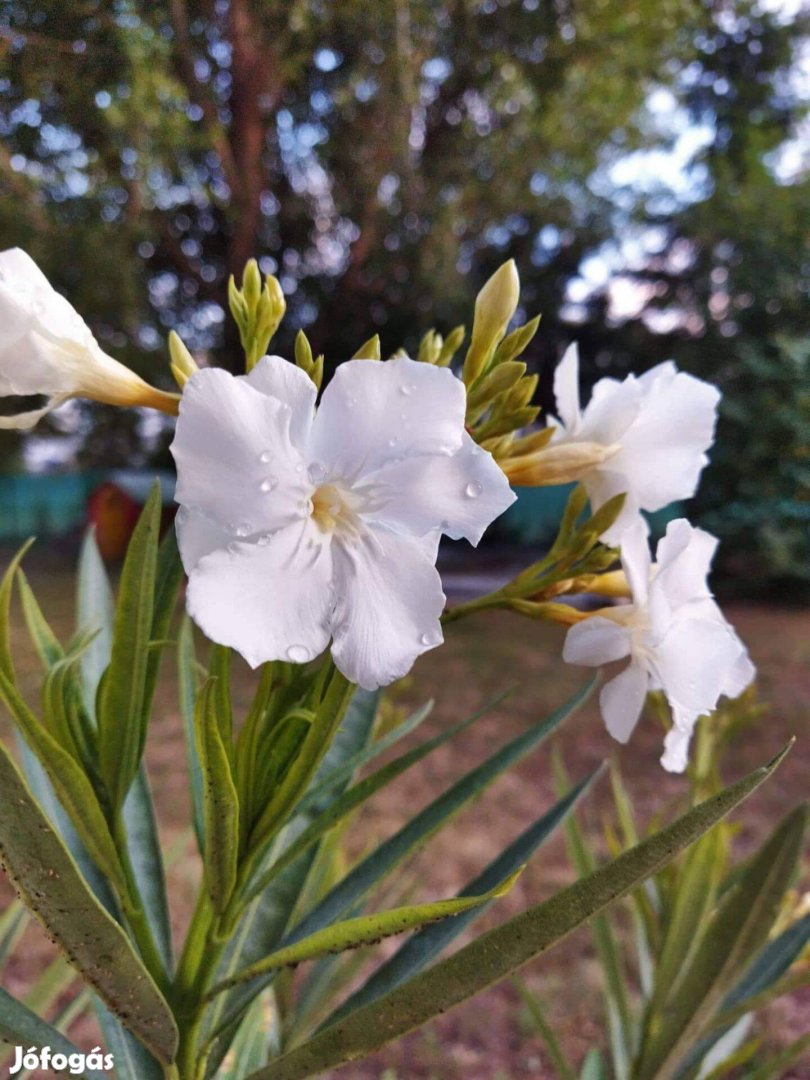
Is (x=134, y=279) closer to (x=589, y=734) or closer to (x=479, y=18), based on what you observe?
(x=479, y=18)

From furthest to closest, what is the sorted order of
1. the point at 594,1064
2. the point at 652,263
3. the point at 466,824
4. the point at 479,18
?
1. the point at 652,263
2. the point at 479,18
3. the point at 466,824
4. the point at 594,1064

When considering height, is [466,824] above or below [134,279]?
below

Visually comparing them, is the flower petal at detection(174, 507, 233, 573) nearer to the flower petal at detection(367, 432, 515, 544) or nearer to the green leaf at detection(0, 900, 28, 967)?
the flower petal at detection(367, 432, 515, 544)

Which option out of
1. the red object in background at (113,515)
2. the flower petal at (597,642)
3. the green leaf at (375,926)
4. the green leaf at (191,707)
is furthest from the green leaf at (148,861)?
the red object in background at (113,515)

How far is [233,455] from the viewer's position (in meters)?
0.23

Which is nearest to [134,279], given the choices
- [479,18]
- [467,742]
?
[479,18]

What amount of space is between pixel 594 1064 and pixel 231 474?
635 millimetres

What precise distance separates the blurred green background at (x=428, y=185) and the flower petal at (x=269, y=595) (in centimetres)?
102

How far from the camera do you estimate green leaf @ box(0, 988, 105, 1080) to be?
0.99 ft

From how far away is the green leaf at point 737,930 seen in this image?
482 millimetres

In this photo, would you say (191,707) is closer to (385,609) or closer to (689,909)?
(385,609)

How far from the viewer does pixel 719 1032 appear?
1.68 ft

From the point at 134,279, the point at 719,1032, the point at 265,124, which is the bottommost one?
the point at 719,1032

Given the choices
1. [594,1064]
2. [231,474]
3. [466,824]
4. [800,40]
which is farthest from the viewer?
[800,40]
